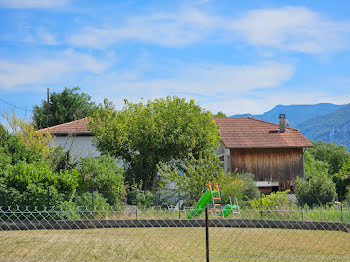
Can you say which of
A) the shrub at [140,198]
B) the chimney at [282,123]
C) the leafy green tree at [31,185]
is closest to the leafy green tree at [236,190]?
the shrub at [140,198]

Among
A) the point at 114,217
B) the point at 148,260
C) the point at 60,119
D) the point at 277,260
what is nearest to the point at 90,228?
the point at 114,217

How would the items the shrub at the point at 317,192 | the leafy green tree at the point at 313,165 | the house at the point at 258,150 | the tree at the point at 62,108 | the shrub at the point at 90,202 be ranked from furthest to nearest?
the tree at the point at 62,108 → the leafy green tree at the point at 313,165 → the house at the point at 258,150 → the shrub at the point at 317,192 → the shrub at the point at 90,202

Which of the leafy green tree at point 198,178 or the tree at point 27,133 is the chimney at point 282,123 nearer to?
the leafy green tree at point 198,178

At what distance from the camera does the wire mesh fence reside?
10.9 metres

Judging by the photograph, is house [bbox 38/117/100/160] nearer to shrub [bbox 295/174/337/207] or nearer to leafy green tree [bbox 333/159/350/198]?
shrub [bbox 295/174/337/207]

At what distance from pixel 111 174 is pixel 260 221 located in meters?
8.02

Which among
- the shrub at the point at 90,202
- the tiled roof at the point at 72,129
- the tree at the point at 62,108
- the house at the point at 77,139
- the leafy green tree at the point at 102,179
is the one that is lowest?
the shrub at the point at 90,202

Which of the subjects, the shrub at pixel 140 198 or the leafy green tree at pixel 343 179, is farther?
the leafy green tree at pixel 343 179

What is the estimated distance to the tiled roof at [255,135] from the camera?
32000 millimetres

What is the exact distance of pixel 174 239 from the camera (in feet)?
43.4

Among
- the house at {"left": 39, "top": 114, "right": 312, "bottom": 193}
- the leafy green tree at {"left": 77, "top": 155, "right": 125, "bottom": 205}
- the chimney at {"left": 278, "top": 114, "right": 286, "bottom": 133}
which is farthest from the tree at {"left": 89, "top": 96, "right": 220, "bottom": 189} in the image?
the chimney at {"left": 278, "top": 114, "right": 286, "bottom": 133}

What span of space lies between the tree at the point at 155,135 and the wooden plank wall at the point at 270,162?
244 inches

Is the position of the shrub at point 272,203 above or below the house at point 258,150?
below

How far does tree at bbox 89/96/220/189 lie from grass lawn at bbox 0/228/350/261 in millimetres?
10264
